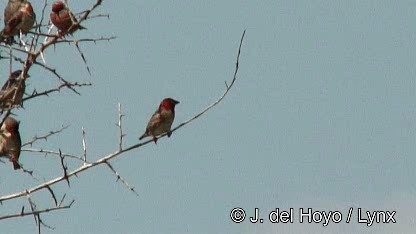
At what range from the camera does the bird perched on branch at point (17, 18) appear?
741cm

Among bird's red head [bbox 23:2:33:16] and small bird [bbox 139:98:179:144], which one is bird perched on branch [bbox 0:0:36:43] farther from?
small bird [bbox 139:98:179:144]

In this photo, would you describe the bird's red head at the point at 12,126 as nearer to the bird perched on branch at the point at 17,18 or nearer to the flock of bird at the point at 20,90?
the flock of bird at the point at 20,90

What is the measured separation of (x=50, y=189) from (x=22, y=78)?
71cm

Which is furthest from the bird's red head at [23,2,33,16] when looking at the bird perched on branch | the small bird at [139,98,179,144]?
the small bird at [139,98,179,144]

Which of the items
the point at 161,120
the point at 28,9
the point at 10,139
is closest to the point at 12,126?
the point at 10,139

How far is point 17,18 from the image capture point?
795 centimetres

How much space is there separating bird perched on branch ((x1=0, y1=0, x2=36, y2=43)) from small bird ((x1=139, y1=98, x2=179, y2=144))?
2.21m

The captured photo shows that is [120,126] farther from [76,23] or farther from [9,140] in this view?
[9,140]

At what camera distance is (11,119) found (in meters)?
9.55

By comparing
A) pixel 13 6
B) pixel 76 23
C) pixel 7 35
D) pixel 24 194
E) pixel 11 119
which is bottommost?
pixel 24 194

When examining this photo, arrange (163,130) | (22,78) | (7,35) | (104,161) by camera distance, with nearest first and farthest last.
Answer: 1. (22,78)
2. (104,161)
3. (7,35)
4. (163,130)

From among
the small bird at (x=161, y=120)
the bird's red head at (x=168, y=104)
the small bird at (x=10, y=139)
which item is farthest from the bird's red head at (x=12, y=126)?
the bird's red head at (x=168, y=104)

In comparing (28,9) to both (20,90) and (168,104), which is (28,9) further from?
(168,104)

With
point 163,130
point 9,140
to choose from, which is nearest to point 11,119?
point 9,140
